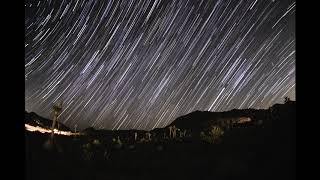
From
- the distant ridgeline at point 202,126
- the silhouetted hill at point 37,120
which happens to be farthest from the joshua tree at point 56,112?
the distant ridgeline at point 202,126

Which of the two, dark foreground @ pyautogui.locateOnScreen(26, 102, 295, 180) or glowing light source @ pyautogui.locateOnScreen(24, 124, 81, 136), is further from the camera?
glowing light source @ pyautogui.locateOnScreen(24, 124, 81, 136)

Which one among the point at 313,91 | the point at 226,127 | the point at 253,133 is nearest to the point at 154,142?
the point at 226,127

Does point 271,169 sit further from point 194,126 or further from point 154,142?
point 154,142

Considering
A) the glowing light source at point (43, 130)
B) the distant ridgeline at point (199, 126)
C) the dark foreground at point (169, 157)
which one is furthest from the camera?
the distant ridgeline at point (199, 126)

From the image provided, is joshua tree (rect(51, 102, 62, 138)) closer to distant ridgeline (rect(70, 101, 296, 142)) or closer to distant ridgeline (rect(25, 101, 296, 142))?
distant ridgeline (rect(25, 101, 296, 142))

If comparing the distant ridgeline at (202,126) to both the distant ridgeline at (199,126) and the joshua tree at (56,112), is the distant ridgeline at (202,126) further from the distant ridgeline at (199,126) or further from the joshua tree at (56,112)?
the joshua tree at (56,112)

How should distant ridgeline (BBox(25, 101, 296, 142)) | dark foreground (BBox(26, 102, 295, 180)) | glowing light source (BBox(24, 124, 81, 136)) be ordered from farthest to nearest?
1. distant ridgeline (BBox(25, 101, 296, 142))
2. glowing light source (BBox(24, 124, 81, 136))
3. dark foreground (BBox(26, 102, 295, 180))

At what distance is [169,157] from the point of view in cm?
444

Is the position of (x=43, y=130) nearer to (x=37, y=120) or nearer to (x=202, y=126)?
(x=37, y=120)

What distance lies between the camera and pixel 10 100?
3.41m

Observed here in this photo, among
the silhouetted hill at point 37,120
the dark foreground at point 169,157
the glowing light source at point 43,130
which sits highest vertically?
the silhouetted hill at point 37,120

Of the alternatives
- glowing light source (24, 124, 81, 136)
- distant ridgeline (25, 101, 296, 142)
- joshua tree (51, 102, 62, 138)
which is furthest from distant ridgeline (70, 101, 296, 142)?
joshua tree (51, 102, 62, 138)

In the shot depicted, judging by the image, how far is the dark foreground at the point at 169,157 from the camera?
4.14 meters

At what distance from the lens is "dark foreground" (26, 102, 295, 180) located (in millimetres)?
4137
